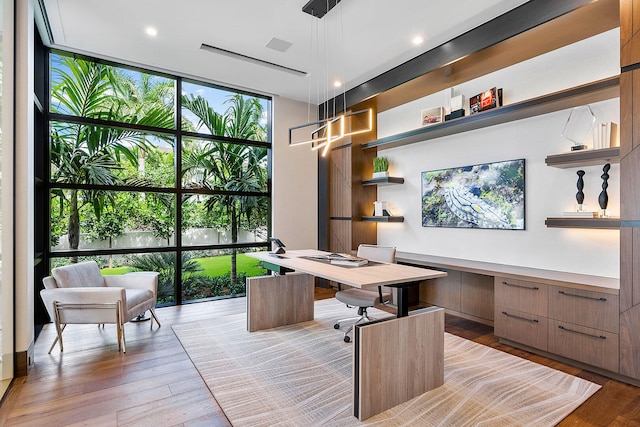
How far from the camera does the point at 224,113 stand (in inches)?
198

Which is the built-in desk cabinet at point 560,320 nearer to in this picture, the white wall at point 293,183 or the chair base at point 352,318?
the chair base at point 352,318

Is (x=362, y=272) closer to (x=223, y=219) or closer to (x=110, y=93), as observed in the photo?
(x=223, y=219)

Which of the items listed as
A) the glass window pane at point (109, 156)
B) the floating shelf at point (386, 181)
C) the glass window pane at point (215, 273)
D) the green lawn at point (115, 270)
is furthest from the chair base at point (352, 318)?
the glass window pane at point (109, 156)

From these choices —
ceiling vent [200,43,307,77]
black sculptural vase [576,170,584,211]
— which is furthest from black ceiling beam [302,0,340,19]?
black sculptural vase [576,170,584,211]

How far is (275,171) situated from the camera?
17.9ft

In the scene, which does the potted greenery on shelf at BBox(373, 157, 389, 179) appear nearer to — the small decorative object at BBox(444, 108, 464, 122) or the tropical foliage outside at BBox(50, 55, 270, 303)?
the small decorative object at BBox(444, 108, 464, 122)

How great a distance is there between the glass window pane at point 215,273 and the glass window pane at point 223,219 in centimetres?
20

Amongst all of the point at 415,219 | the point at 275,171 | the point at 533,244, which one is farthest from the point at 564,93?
the point at 275,171

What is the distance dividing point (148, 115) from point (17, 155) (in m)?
1.96

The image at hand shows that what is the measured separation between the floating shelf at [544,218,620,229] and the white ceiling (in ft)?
6.55

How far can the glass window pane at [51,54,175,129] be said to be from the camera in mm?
3943

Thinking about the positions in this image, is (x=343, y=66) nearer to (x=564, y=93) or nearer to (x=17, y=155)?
(x=564, y=93)

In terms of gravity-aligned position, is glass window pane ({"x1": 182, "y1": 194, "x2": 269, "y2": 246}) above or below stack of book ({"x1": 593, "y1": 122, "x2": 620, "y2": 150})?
below

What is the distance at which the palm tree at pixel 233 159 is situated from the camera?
15.9 feet
